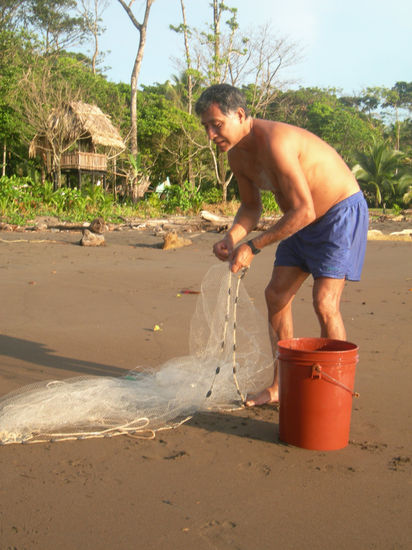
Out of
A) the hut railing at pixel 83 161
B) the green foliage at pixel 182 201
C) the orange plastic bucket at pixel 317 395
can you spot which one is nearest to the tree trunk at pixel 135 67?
the hut railing at pixel 83 161

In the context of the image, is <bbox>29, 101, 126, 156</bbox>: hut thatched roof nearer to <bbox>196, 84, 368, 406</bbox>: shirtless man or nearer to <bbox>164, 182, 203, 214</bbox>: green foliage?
<bbox>164, 182, 203, 214</bbox>: green foliage

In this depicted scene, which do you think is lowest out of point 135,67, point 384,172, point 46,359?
point 46,359

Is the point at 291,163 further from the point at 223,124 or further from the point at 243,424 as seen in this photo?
the point at 243,424

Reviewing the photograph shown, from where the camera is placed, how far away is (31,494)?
7.37 feet

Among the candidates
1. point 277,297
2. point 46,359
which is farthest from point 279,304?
point 46,359

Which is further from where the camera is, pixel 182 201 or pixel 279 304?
pixel 182 201

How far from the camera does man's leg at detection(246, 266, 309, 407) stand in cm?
334

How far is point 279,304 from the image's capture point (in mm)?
3377

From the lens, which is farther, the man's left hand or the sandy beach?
the man's left hand

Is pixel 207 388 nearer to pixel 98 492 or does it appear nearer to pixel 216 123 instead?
pixel 98 492

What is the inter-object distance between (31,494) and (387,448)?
5.24 feet

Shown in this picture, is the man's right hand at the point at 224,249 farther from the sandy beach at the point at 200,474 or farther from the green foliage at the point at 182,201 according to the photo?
the green foliage at the point at 182,201

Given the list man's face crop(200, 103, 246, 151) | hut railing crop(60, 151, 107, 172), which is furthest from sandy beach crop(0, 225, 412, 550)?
hut railing crop(60, 151, 107, 172)

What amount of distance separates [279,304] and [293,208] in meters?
0.70
